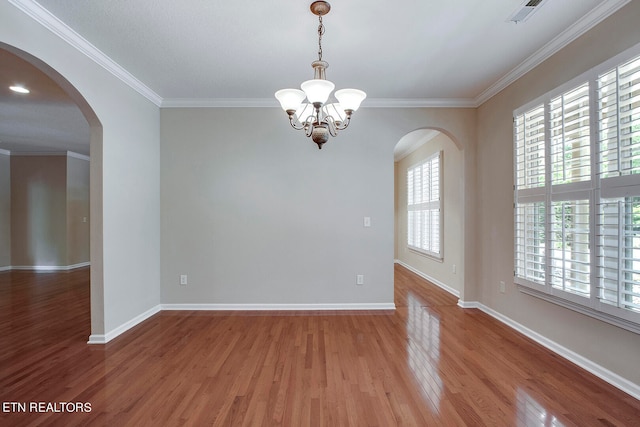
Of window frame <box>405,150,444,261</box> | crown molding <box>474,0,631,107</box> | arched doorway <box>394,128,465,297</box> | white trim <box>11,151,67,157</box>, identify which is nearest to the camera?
crown molding <box>474,0,631,107</box>

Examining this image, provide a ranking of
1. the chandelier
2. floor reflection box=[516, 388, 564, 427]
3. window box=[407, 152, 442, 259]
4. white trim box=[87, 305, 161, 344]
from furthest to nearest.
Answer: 1. window box=[407, 152, 442, 259]
2. white trim box=[87, 305, 161, 344]
3. the chandelier
4. floor reflection box=[516, 388, 564, 427]

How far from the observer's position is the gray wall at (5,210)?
677 centimetres

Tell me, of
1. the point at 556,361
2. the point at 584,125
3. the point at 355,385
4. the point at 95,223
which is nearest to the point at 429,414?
the point at 355,385

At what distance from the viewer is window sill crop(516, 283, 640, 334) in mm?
2041

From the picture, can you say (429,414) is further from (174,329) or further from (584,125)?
(174,329)

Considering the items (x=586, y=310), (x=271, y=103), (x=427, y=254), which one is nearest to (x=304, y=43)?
(x=271, y=103)

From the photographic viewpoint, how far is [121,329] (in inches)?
124

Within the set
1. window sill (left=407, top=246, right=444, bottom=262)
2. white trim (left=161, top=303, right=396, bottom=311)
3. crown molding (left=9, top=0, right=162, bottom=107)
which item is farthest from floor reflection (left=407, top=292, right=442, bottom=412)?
crown molding (left=9, top=0, right=162, bottom=107)

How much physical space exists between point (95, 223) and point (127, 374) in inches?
57.9

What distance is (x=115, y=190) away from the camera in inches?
122

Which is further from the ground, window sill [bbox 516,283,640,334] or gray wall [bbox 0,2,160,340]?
gray wall [bbox 0,2,160,340]

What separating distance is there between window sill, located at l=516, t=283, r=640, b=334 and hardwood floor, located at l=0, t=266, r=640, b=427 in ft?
1.50

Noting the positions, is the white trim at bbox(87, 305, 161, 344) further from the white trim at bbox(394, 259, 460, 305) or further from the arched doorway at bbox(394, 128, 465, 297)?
the white trim at bbox(394, 259, 460, 305)

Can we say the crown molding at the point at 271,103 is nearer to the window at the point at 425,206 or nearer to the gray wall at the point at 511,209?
the gray wall at the point at 511,209
